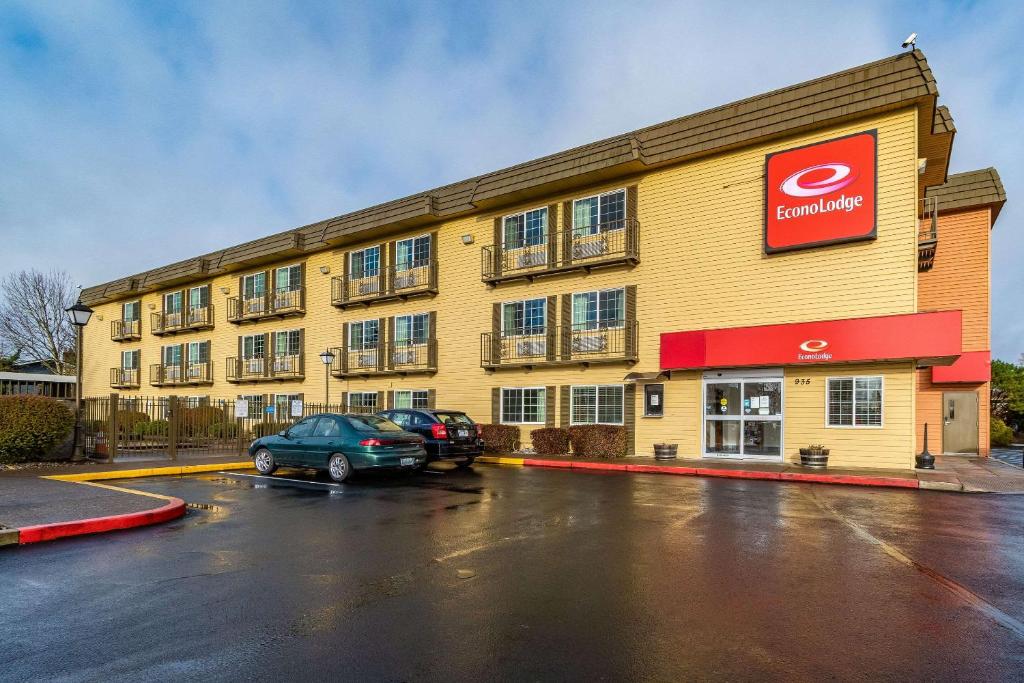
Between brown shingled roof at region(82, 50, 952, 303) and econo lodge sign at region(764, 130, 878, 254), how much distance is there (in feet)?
2.29

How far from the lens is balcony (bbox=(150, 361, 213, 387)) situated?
33531 millimetres

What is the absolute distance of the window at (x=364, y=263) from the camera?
26656 mm

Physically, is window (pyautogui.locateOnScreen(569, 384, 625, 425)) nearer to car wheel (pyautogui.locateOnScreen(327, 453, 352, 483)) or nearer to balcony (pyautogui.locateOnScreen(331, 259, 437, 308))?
balcony (pyautogui.locateOnScreen(331, 259, 437, 308))

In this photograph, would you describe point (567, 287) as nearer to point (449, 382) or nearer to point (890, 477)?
point (449, 382)

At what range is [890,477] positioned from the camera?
13.3 m

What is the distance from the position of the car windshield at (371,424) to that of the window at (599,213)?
1001cm

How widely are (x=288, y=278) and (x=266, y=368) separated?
4.66 meters

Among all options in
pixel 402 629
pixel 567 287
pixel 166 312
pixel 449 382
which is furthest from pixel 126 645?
pixel 166 312

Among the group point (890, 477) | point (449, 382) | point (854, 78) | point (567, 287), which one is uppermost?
point (854, 78)

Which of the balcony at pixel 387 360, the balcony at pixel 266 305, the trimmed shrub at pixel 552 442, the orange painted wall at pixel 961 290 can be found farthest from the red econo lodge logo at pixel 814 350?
the balcony at pixel 266 305

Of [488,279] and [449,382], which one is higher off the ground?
[488,279]

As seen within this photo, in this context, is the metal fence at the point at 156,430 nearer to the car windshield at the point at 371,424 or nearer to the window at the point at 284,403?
the car windshield at the point at 371,424

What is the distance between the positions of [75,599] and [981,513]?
11859 mm

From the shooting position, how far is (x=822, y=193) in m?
16.1
